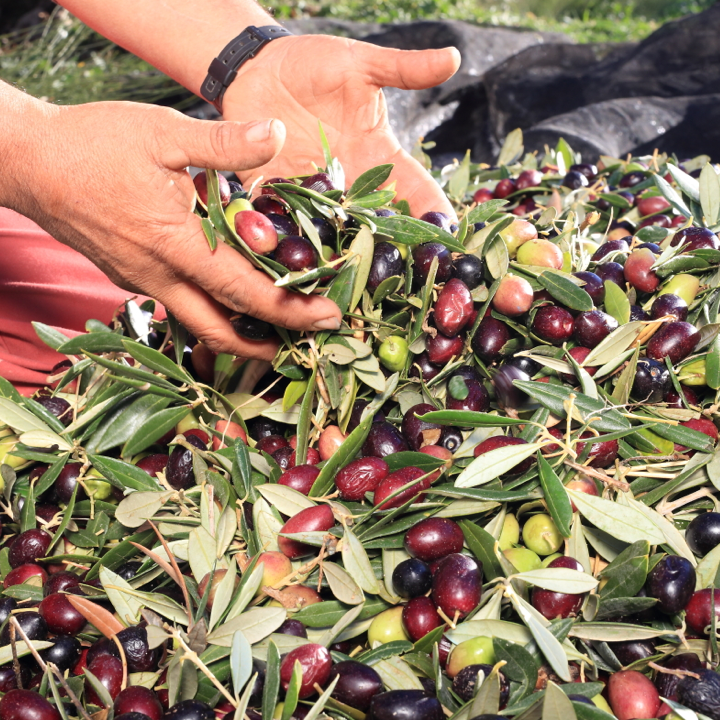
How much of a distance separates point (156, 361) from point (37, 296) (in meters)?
1.04

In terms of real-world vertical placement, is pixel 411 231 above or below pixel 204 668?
above

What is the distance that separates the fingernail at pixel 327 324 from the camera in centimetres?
121

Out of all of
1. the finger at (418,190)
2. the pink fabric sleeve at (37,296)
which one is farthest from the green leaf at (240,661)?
the pink fabric sleeve at (37,296)

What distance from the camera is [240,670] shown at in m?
0.87

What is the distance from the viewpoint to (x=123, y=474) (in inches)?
46.3

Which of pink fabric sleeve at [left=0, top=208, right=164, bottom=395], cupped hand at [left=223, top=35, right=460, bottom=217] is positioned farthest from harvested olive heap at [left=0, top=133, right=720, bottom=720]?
pink fabric sleeve at [left=0, top=208, right=164, bottom=395]

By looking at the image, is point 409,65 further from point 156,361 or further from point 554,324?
point 156,361

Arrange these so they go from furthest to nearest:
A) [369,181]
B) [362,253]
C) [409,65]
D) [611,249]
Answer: [409,65] → [611,249] → [369,181] → [362,253]

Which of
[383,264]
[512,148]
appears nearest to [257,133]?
[383,264]

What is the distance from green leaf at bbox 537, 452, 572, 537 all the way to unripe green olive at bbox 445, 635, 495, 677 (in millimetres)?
191

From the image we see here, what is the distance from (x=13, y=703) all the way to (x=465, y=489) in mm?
674

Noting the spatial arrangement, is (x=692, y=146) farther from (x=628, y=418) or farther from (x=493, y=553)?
(x=493, y=553)

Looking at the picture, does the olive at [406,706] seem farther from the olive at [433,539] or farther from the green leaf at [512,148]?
the green leaf at [512,148]

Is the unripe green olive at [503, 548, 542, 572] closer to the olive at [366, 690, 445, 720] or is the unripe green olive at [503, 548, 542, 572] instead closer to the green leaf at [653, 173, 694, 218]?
the olive at [366, 690, 445, 720]
